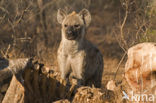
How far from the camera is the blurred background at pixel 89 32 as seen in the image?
5.60 meters

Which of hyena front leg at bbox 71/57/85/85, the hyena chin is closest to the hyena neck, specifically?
the hyena chin

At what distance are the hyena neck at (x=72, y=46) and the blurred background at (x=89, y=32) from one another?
845 millimetres

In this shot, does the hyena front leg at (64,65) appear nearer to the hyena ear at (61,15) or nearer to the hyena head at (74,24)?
the hyena head at (74,24)

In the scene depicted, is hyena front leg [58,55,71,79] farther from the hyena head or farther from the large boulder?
the large boulder

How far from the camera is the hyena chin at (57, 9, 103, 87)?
494 centimetres

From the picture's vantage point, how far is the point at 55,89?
4.08 metres

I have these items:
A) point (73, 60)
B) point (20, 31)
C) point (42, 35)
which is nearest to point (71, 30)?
point (73, 60)

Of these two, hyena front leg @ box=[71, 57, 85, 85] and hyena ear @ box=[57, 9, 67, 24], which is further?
hyena ear @ box=[57, 9, 67, 24]

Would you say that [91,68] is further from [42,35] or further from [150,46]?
[42,35]

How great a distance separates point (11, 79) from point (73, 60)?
132 centimetres

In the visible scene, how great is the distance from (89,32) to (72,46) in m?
7.86

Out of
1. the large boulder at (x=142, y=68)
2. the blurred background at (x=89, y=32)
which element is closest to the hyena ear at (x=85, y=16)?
the blurred background at (x=89, y=32)

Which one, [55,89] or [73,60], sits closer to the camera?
[55,89]

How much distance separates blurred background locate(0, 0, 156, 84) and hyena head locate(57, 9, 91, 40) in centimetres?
60
